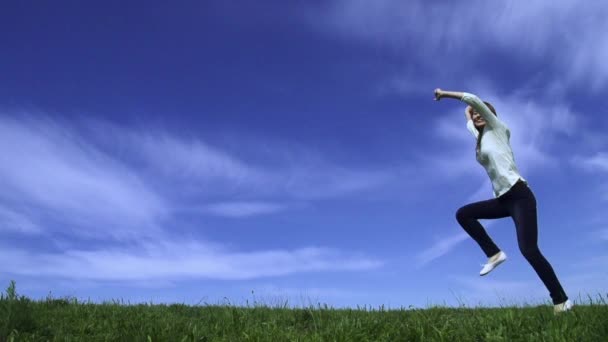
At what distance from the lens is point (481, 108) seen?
827cm

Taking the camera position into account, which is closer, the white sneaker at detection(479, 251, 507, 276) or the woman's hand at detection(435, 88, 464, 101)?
the woman's hand at detection(435, 88, 464, 101)

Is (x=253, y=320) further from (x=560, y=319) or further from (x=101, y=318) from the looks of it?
(x=560, y=319)

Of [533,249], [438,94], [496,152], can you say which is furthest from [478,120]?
[533,249]

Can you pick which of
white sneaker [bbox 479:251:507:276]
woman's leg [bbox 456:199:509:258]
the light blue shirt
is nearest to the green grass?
white sneaker [bbox 479:251:507:276]

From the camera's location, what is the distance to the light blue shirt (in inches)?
319

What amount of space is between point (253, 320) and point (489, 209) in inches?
157

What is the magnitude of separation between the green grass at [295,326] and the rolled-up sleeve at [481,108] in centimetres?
283

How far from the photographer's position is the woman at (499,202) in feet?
25.8

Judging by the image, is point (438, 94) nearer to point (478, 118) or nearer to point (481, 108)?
point (481, 108)

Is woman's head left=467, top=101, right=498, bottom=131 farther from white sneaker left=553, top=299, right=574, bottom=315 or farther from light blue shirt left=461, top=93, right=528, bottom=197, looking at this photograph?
white sneaker left=553, top=299, right=574, bottom=315

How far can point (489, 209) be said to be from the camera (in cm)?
856

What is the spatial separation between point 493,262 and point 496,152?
1828mm

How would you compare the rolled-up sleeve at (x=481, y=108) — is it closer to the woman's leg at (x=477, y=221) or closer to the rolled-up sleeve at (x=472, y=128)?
the rolled-up sleeve at (x=472, y=128)

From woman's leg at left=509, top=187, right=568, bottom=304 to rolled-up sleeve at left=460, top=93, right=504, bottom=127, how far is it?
4.29 ft
